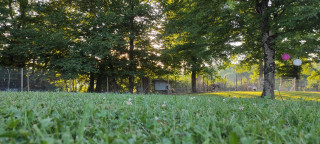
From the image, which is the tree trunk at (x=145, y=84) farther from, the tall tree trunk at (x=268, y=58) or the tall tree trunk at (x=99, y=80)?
the tall tree trunk at (x=268, y=58)

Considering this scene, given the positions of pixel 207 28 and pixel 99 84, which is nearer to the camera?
pixel 207 28

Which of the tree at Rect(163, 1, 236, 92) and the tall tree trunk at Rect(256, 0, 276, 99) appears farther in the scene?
the tall tree trunk at Rect(256, 0, 276, 99)

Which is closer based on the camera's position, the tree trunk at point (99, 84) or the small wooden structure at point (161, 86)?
the tree trunk at point (99, 84)

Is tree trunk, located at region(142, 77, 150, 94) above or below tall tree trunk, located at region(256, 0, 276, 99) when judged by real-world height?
below

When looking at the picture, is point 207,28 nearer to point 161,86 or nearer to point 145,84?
point 145,84

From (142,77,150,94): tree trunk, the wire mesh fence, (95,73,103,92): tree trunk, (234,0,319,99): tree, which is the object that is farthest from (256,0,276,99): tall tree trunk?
(95,73,103,92): tree trunk

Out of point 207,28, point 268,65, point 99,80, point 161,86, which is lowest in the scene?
point 161,86

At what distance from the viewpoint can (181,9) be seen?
14.9m

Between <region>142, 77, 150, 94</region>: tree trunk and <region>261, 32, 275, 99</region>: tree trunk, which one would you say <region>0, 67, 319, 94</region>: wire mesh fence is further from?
<region>261, 32, 275, 99</region>: tree trunk

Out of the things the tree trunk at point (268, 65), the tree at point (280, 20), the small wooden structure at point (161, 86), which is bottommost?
the small wooden structure at point (161, 86)

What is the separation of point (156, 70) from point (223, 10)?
32.1 ft

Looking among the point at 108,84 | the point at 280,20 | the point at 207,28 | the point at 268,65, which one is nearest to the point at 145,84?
the point at 108,84

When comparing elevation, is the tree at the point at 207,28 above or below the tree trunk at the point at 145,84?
above

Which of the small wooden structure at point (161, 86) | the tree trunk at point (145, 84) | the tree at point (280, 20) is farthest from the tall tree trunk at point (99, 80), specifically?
the tree at point (280, 20)
